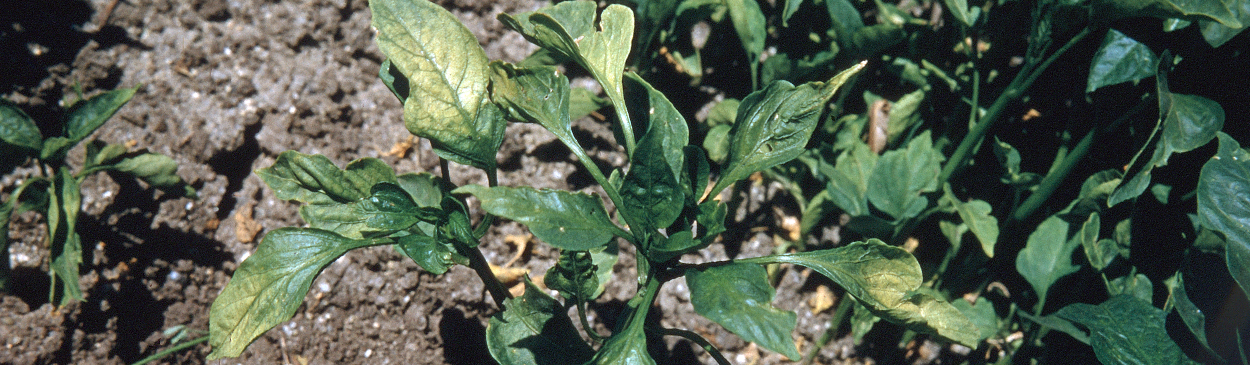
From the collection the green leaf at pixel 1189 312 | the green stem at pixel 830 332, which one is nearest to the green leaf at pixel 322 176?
the green stem at pixel 830 332

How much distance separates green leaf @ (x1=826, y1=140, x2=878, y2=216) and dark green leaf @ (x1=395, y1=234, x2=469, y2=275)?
0.92 m

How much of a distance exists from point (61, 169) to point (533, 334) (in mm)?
1151

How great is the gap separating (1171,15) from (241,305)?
5.79ft

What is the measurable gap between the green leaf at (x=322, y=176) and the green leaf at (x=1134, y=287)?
65.6 inches

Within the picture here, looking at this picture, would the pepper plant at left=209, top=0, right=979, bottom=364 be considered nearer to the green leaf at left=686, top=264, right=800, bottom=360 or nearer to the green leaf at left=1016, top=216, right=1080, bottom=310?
the green leaf at left=686, top=264, right=800, bottom=360

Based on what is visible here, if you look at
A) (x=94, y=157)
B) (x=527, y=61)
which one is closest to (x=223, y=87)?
(x=94, y=157)

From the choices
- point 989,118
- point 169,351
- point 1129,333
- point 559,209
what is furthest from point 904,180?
point 169,351

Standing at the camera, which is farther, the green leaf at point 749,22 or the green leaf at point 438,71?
the green leaf at point 749,22

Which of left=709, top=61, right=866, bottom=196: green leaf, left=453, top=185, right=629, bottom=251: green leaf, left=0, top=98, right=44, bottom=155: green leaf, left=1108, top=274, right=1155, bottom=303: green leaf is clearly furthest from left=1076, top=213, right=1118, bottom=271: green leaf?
left=0, top=98, right=44, bottom=155: green leaf

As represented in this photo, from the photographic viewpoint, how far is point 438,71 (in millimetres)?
1119

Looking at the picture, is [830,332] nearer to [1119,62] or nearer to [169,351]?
[1119,62]

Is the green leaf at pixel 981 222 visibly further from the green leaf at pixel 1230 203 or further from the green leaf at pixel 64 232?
the green leaf at pixel 64 232

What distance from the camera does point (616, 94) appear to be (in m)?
1.21

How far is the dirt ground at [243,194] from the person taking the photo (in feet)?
5.27
